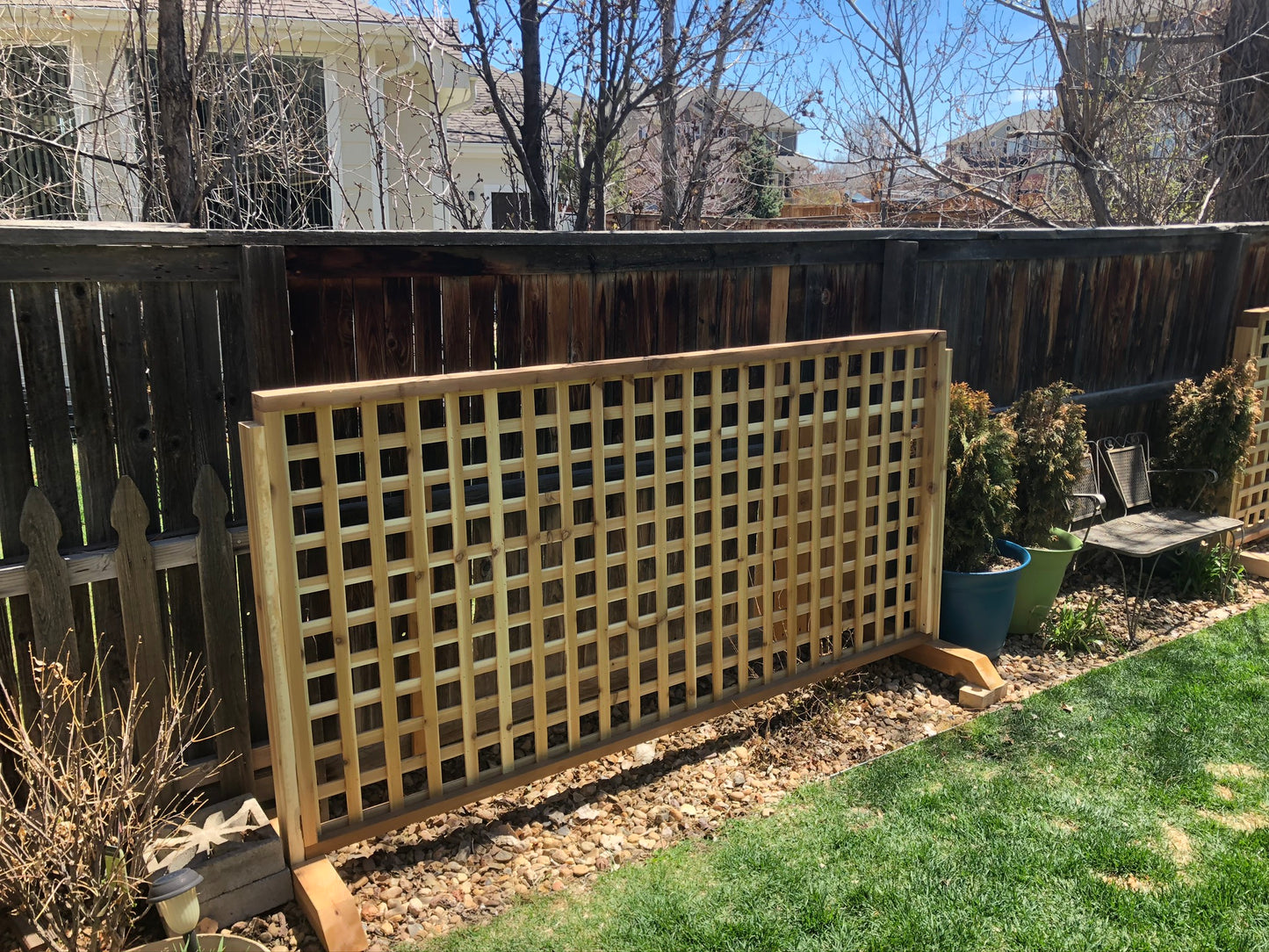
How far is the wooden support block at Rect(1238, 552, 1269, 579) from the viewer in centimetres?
625

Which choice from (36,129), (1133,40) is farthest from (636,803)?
(1133,40)

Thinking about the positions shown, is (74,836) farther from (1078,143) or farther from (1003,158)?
(1003,158)

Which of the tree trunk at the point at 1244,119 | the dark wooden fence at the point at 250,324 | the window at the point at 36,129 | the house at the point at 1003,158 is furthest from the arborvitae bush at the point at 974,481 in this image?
the tree trunk at the point at 1244,119

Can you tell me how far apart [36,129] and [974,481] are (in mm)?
7694

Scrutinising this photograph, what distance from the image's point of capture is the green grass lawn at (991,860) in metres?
2.88

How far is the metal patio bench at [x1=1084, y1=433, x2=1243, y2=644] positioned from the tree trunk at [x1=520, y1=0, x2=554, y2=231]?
149 inches

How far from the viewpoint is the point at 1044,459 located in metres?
5.11

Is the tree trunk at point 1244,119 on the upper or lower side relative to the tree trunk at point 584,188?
upper

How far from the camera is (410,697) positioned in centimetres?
359

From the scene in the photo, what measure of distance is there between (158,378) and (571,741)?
73.5 inches

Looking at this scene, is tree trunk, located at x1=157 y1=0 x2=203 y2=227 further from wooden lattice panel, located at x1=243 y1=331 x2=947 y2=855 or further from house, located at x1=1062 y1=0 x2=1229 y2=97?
house, located at x1=1062 y1=0 x2=1229 y2=97

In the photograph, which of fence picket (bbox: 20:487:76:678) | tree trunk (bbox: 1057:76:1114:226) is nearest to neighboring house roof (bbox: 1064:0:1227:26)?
tree trunk (bbox: 1057:76:1114:226)

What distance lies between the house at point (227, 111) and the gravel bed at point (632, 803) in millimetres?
3533

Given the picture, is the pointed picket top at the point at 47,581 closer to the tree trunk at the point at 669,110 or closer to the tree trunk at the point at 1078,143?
the tree trunk at the point at 669,110
